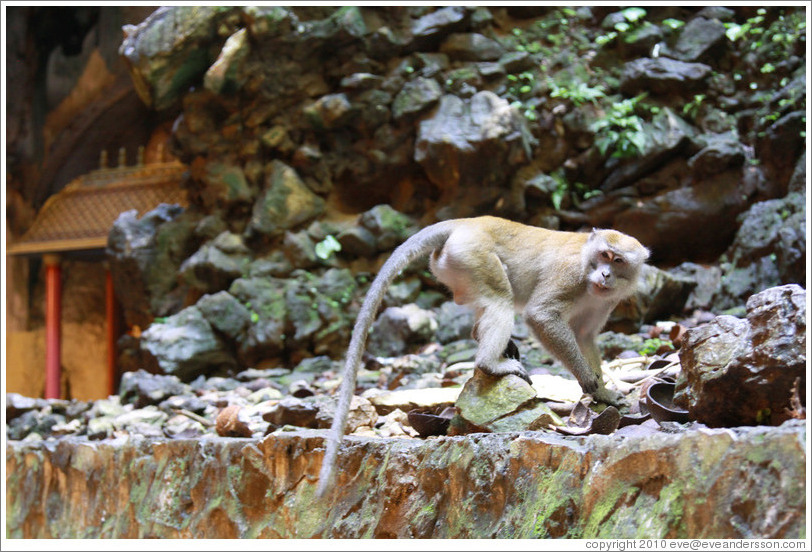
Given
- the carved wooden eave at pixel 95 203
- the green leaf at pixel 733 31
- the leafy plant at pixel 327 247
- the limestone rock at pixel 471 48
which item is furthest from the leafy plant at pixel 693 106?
the carved wooden eave at pixel 95 203

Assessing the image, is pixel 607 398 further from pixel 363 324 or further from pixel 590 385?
pixel 363 324

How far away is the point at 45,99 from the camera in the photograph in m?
12.8

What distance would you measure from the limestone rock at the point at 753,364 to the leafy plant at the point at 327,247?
7087 millimetres

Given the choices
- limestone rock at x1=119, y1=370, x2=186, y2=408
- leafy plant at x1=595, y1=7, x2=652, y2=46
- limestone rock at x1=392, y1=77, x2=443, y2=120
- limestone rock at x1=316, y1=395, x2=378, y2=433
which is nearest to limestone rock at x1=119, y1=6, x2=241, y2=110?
limestone rock at x1=392, y1=77, x2=443, y2=120

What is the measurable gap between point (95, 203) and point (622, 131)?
906 cm

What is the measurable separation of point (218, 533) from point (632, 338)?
3.69 m

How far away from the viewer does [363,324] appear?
10.2 feet

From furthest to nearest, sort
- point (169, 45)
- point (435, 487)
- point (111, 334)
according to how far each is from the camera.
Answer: point (111, 334), point (169, 45), point (435, 487)

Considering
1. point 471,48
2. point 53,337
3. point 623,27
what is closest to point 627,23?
point 623,27

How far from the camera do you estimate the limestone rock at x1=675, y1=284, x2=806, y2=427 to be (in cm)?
229

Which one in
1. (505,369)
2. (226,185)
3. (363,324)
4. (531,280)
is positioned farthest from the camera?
(226,185)

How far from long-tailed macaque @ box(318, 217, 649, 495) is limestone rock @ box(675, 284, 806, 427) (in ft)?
2.87

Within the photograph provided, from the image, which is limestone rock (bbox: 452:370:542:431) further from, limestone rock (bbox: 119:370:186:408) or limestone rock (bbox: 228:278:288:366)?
limestone rock (bbox: 228:278:288:366)

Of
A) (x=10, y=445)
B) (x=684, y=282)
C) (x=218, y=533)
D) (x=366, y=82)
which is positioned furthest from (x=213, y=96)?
(x=218, y=533)
